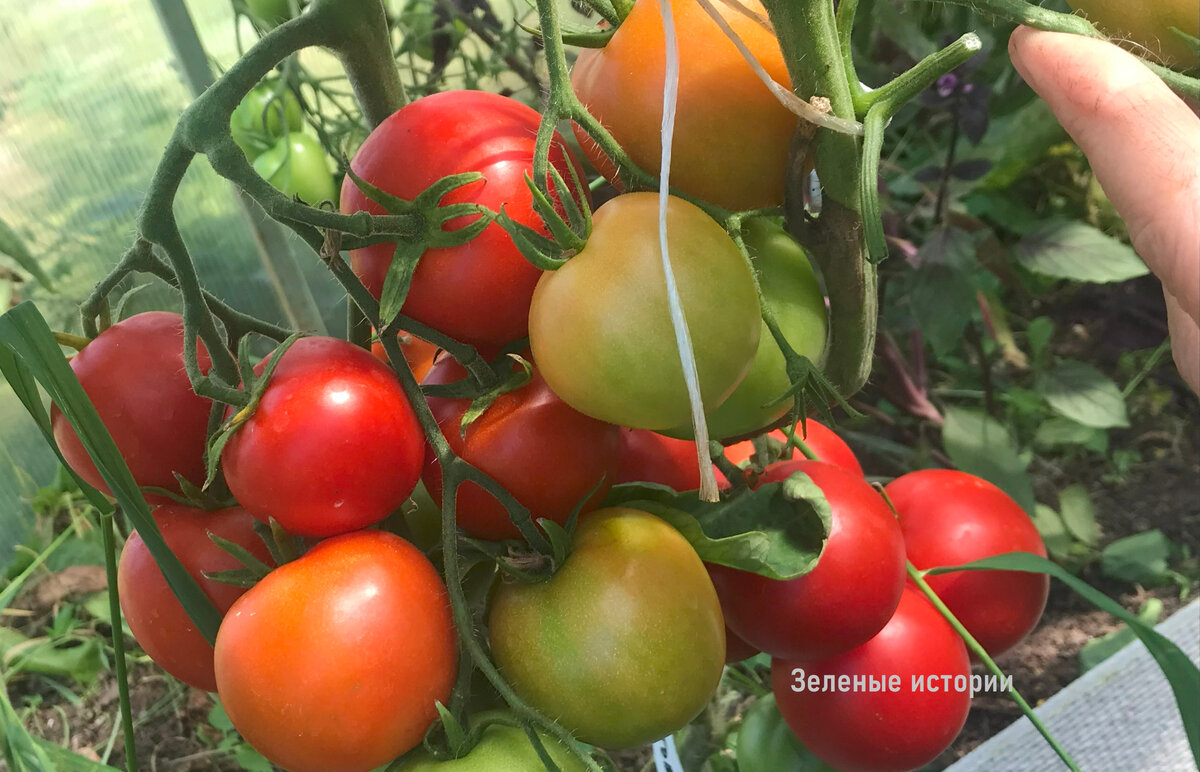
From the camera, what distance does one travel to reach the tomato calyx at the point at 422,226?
0.97 ft

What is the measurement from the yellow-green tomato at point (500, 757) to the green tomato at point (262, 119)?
57 cm

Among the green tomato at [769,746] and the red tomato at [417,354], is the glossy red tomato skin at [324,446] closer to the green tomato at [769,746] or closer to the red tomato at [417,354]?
→ the red tomato at [417,354]

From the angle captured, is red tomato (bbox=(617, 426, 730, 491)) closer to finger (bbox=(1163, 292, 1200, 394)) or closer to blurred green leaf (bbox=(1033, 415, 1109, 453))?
finger (bbox=(1163, 292, 1200, 394))

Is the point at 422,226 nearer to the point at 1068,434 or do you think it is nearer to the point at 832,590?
the point at 832,590

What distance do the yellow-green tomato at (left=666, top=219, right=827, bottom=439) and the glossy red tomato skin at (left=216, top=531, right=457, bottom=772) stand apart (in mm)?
139

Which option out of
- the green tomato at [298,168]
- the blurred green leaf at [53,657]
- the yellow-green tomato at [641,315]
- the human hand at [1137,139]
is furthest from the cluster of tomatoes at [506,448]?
the blurred green leaf at [53,657]

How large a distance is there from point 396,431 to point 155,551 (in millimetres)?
98

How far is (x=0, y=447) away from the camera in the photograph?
791mm

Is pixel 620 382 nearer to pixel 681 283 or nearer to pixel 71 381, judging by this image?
pixel 681 283

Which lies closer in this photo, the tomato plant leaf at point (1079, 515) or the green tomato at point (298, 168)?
the green tomato at point (298, 168)

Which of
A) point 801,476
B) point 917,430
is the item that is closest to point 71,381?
point 801,476

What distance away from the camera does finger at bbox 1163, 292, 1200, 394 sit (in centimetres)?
32

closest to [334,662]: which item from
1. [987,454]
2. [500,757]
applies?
[500,757]

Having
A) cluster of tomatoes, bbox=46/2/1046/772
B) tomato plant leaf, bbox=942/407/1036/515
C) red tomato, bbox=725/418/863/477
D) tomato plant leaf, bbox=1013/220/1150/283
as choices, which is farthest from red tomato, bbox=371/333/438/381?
tomato plant leaf, bbox=1013/220/1150/283
